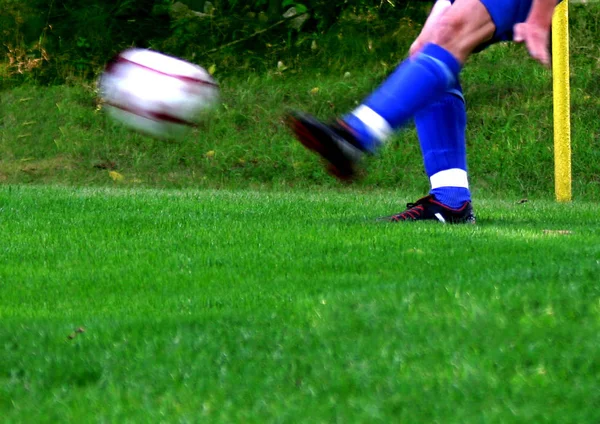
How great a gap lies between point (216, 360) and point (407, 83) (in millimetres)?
1260

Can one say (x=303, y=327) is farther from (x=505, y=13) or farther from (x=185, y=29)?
(x=185, y=29)

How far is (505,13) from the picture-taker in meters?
3.58

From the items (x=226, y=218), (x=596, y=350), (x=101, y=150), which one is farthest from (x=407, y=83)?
(x=101, y=150)

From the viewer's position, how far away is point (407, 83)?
3.52 meters

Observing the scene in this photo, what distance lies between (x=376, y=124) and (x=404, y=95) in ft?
0.52

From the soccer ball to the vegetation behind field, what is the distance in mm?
6375

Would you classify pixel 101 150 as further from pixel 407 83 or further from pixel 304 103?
pixel 407 83

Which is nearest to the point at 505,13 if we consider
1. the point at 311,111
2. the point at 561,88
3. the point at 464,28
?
the point at 464,28

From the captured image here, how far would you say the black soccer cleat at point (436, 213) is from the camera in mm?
5527

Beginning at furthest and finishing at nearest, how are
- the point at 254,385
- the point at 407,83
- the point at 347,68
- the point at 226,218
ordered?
the point at 347,68
the point at 226,218
the point at 407,83
the point at 254,385

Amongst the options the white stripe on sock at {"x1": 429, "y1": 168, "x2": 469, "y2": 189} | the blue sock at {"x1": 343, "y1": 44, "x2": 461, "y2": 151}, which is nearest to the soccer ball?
the blue sock at {"x1": 343, "y1": 44, "x2": 461, "y2": 151}

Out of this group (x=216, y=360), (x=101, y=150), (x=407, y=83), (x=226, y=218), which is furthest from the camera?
(x=101, y=150)

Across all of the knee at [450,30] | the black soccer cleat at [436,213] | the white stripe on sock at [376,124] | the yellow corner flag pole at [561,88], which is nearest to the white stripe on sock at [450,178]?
the black soccer cleat at [436,213]

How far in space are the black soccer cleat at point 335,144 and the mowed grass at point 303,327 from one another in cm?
39
